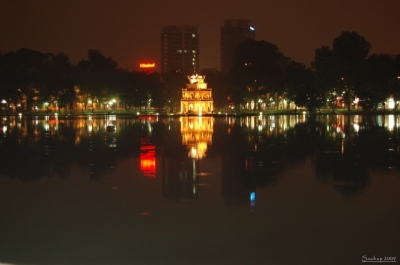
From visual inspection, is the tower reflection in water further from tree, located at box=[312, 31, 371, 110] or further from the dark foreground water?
tree, located at box=[312, 31, 371, 110]

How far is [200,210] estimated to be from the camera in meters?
11.2

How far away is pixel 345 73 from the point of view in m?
98.6

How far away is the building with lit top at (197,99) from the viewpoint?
127m

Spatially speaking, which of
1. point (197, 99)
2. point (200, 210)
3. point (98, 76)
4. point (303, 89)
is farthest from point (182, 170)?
point (197, 99)

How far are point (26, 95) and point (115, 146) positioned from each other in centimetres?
8875

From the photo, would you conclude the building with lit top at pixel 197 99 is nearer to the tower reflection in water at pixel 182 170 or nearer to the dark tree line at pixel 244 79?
the dark tree line at pixel 244 79

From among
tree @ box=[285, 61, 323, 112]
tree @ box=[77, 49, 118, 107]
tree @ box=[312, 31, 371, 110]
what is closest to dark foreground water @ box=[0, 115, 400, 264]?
tree @ box=[312, 31, 371, 110]

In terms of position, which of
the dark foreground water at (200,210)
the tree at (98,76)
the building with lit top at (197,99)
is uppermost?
the tree at (98,76)

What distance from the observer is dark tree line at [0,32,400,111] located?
9844 cm

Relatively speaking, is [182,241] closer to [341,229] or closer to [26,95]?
[341,229]

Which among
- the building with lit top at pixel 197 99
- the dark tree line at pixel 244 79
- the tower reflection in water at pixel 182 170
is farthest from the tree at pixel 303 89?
the tower reflection in water at pixel 182 170

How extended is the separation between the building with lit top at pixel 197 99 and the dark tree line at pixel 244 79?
13.3ft

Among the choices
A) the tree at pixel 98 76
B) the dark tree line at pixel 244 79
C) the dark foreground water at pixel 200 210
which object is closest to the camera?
the dark foreground water at pixel 200 210

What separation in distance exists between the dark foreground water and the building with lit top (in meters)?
106
